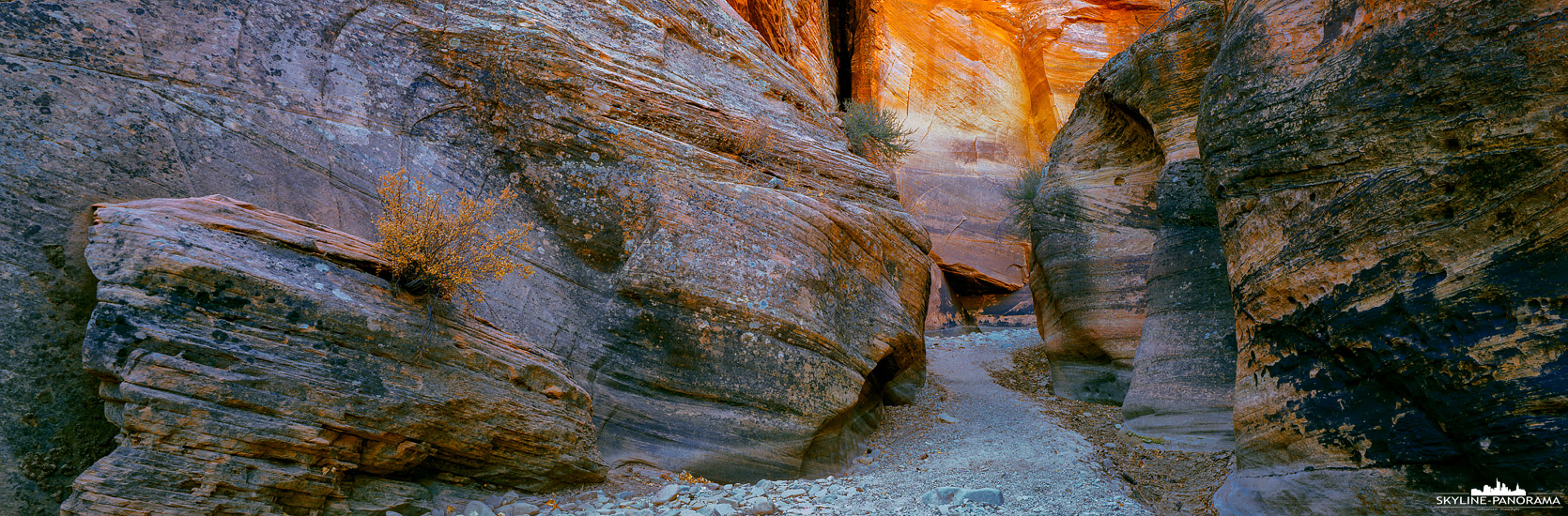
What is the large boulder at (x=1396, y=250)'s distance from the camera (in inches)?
143

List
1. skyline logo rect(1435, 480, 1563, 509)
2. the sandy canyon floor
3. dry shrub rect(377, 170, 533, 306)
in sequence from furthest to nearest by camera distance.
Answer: the sandy canyon floor
dry shrub rect(377, 170, 533, 306)
skyline logo rect(1435, 480, 1563, 509)

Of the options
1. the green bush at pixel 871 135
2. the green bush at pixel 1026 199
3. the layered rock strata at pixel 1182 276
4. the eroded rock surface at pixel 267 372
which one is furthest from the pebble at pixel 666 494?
the green bush at pixel 1026 199

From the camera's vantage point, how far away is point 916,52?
2338 centimetres

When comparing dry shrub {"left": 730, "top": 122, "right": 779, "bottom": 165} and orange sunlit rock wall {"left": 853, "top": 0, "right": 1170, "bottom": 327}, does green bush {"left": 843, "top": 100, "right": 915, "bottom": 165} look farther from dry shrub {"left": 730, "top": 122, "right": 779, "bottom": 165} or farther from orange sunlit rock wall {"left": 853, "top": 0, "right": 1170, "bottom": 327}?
orange sunlit rock wall {"left": 853, "top": 0, "right": 1170, "bottom": 327}

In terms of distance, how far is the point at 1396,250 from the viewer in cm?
421

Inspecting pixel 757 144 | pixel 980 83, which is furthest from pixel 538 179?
pixel 980 83

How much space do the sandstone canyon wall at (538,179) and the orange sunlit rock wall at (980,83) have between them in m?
13.3

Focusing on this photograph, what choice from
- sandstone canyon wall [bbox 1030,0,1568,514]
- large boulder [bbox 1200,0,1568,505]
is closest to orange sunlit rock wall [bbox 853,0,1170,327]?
sandstone canyon wall [bbox 1030,0,1568,514]

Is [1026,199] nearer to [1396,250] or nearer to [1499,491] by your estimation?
[1396,250]

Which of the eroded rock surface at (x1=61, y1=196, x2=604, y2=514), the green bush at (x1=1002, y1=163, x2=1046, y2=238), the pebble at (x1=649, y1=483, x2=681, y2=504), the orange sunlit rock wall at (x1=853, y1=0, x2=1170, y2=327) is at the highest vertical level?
the orange sunlit rock wall at (x1=853, y1=0, x2=1170, y2=327)

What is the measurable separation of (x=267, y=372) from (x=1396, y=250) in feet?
23.3

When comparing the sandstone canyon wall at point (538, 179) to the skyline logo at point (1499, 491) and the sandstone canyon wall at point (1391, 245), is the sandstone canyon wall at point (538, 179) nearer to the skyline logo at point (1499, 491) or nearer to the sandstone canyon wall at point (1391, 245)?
the sandstone canyon wall at point (1391, 245)

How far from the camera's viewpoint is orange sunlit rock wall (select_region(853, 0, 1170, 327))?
21.7 meters

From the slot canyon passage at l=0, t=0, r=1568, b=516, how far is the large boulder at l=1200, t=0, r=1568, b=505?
2 centimetres
